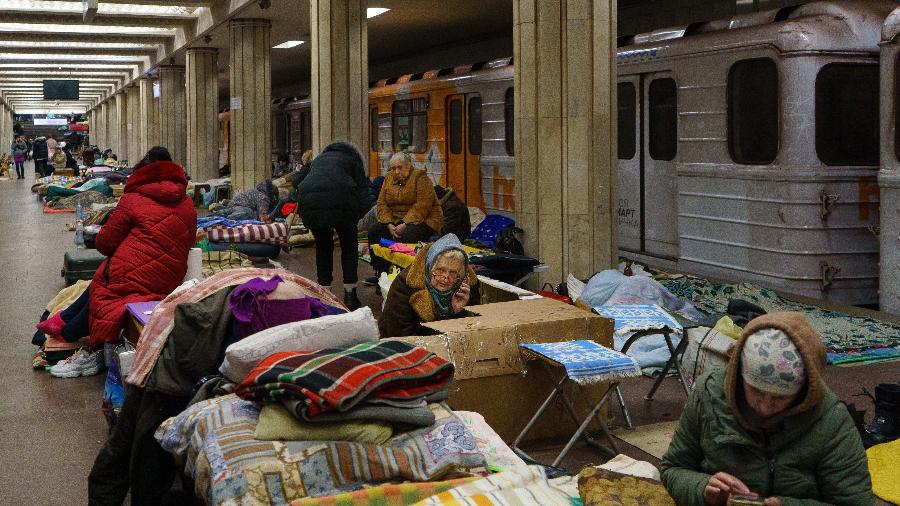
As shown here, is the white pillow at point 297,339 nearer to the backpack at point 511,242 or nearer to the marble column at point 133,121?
the backpack at point 511,242

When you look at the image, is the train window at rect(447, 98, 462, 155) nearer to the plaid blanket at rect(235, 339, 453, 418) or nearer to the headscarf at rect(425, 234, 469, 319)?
the headscarf at rect(425, 234, 469, 319)

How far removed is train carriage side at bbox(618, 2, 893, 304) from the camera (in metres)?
9.81

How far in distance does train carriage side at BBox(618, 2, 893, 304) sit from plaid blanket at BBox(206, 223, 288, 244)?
5.56 m

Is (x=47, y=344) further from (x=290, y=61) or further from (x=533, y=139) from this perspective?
(x=290, y=61)

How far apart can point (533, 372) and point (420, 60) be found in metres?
24.4

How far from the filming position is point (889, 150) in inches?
364

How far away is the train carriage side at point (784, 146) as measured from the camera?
9.81m

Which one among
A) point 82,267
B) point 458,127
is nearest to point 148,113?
point 458,127

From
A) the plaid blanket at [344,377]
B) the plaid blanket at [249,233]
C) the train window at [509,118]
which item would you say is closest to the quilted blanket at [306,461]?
the plaid blanket at [344,377]

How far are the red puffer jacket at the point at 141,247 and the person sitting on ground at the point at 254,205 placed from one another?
884 cm

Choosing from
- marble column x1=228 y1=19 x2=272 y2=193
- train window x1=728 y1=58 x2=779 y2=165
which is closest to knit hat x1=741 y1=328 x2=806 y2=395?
train window x1=728 y1=58 x2=779 y2=165

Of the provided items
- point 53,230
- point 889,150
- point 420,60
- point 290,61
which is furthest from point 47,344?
point 290,61

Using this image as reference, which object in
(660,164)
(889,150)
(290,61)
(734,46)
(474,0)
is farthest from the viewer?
(290,61)

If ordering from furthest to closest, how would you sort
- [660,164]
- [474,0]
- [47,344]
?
1. [474,0]
2. [660,164]
3. [47,344]
